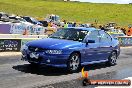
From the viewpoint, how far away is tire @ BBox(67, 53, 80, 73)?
1227cm

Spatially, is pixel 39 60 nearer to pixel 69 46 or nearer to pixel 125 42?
pixel 69 46

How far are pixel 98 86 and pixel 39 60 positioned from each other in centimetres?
246

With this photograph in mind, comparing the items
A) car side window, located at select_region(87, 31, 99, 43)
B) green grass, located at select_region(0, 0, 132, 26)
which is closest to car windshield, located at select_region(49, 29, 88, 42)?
car side window, located at select_region(87, 31, 99, 43)

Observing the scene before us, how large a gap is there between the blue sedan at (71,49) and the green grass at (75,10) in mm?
67322

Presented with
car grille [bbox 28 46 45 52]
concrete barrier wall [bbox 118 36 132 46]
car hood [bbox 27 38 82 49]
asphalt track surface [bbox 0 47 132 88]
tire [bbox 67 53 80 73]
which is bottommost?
concrete barrier wall [bbox 118 36 132 46]

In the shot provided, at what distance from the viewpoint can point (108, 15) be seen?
101 metres

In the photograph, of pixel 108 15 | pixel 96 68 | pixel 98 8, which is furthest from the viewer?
pixel 98 8

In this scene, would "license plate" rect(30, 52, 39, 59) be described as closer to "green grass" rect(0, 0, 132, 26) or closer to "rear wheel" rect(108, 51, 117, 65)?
"rear wheel" rect(108, 51, 117, 65)

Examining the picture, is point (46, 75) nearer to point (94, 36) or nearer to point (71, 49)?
point (71, 49)

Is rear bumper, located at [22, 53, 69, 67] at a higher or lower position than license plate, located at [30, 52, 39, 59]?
lower

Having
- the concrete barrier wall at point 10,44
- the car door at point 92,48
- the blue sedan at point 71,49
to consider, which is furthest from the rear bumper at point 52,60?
the concrete barrier wall at point 10,44

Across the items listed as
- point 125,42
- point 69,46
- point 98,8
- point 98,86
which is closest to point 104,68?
point 69,46

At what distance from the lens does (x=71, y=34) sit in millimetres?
13422

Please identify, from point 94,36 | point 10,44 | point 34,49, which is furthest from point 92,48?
point 10,44
